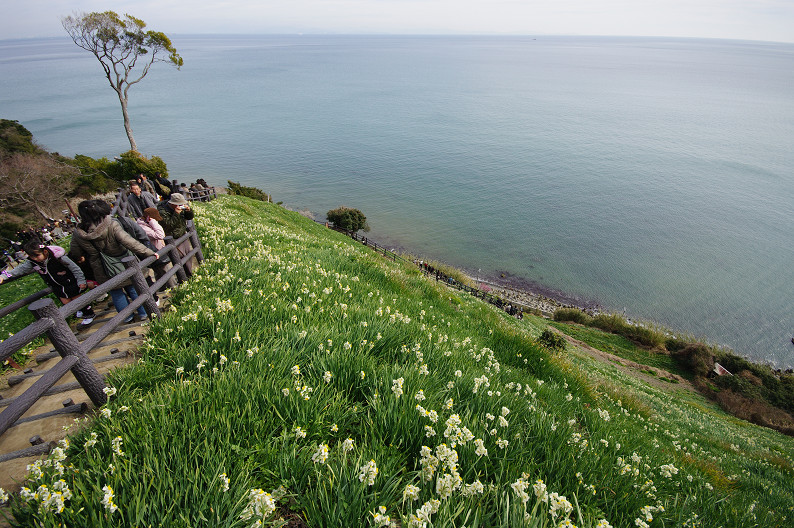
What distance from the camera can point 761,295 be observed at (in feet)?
150

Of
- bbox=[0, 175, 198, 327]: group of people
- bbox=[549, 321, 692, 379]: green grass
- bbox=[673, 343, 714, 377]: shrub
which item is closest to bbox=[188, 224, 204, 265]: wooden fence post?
bbox=[0, 175, 198, 327]: group of people

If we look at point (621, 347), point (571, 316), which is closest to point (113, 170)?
point (571, 316)

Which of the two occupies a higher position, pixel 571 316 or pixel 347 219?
pixel 347 219

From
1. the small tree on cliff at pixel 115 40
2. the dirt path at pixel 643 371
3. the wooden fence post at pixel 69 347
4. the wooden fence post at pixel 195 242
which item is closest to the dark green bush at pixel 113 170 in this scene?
the small tree on cliff at pixel 115 40

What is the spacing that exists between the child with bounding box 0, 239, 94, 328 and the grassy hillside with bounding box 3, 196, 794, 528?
3.55 m

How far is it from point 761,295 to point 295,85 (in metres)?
212

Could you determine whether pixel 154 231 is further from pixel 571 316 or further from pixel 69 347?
pixel 571 316

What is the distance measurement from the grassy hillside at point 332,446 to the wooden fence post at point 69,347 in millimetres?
349

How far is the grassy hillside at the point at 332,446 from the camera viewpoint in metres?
2.73

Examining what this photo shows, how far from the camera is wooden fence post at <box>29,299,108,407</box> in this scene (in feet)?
13.4

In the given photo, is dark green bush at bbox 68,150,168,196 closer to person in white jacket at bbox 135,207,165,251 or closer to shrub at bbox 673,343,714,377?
person in white jacket at bbox 135,207,165,251

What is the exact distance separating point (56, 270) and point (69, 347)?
4884mm

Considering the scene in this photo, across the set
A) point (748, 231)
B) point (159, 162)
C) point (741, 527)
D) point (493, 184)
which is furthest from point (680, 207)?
point (159, 162)

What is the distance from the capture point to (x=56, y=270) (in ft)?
25.0
